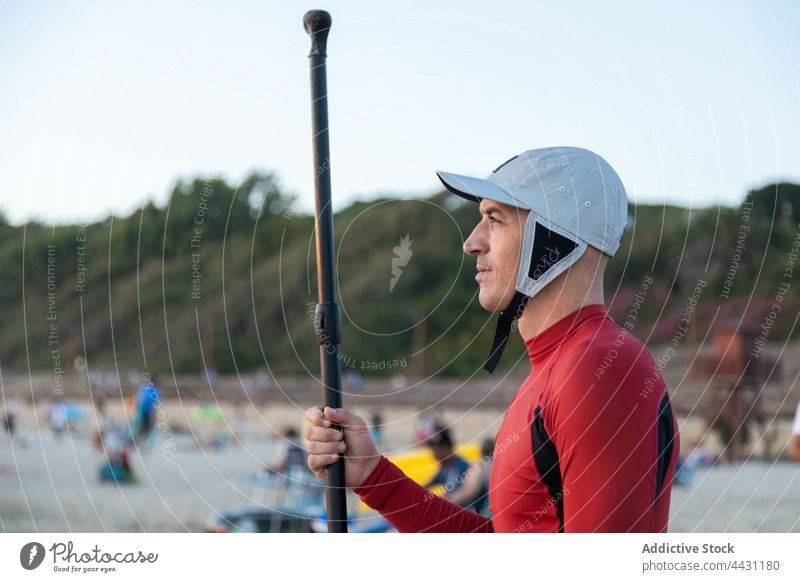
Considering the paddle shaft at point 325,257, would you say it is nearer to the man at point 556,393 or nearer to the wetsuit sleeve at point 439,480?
the man at point 556,393

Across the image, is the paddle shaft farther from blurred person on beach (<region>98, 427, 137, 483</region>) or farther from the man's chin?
blurred person on beach (<region>98, 427, 137, 483</region>)

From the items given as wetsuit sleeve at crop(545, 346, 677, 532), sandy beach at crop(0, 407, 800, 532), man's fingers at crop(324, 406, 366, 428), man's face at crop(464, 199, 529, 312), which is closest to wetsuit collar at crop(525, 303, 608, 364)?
man's face at crop(464, 199, 529, 312)

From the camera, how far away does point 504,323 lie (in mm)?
2242

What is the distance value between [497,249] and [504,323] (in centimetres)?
23

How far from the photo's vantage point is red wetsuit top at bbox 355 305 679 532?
1731mm

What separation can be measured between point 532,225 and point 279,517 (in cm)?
944

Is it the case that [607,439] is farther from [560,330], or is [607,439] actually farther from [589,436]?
[560,330]

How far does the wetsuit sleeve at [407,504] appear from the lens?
2.22 m

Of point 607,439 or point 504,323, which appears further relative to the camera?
point 504,323

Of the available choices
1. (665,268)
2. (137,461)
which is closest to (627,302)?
Answer: (665,268)

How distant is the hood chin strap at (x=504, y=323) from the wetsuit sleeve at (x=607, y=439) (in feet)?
1.07

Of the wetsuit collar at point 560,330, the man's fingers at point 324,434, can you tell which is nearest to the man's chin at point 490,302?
the wetsuit collar at point 560,330

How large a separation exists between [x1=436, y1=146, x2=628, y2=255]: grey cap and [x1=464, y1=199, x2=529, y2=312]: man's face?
0.13 ft

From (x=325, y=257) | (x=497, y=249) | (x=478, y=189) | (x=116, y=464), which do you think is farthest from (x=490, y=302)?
(x=116, y=464)
